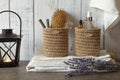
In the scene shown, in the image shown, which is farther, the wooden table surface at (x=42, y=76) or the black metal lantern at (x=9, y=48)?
the black metal lantern at (x=9, y=48)

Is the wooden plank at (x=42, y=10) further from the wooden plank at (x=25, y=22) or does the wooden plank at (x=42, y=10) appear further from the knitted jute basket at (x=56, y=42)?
the knitted jute basket at (x=56, y=42)

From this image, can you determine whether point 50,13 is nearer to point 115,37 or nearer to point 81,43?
point 81,43

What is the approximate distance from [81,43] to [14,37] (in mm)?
310

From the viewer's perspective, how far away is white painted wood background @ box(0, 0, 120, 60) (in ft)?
4.45

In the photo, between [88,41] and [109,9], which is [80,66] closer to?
[88,41]

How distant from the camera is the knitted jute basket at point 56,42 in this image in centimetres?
120

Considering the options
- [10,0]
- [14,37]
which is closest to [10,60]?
[14,37]

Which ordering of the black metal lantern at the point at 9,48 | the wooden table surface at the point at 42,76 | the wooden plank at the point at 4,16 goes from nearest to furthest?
the wooden table surface at the point at 42,76
the black metal lantern at the point at 9,48
the wooden plank at the point at 4,16

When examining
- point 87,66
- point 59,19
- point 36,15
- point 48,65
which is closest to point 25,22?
point 36,15

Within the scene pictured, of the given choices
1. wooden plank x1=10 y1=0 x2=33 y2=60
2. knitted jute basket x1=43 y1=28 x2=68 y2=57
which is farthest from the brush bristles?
wooden plank x1=10 y1=0 x2=33 y2=60

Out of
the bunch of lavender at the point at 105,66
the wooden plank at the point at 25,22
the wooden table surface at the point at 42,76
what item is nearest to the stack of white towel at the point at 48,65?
the wooden table surface at the point at 42,76

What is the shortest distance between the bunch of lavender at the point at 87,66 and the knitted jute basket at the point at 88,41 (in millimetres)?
80

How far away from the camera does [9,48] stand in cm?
120

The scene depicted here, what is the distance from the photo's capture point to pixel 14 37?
119cm
